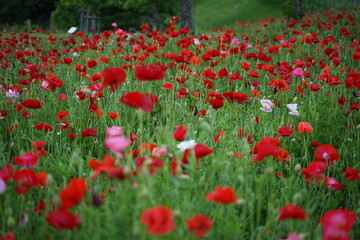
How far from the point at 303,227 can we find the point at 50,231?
1064 mm

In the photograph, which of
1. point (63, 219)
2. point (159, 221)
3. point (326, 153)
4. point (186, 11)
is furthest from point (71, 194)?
point (186, 11)

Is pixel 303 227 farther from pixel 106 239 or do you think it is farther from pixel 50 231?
pixel 50 231

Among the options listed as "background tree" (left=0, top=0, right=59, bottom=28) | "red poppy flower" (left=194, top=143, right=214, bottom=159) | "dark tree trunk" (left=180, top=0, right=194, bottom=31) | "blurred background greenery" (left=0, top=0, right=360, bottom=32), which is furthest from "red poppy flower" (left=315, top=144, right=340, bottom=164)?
"background tree" (left=0, top=0, right=59, bottom=28)

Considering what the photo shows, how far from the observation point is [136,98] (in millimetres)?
1455

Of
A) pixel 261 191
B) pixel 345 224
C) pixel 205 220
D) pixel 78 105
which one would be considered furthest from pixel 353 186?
pixel 78 105

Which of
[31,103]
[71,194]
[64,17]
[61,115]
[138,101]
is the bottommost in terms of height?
[64,17]

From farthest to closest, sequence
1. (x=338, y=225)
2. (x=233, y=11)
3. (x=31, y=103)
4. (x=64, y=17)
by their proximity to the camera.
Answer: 1. (x=233, y=11)
2. (x=64, y=17)
3. (x=31, y=103)
4. (x=338, y=225)

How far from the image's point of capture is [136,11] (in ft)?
49.1

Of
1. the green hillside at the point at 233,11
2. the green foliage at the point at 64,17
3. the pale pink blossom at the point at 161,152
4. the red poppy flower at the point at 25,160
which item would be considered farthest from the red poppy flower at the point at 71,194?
the green hillside at the point at 233,11

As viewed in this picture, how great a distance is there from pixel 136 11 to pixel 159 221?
48.9ft

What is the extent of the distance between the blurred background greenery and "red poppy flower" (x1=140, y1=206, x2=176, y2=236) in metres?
9.97

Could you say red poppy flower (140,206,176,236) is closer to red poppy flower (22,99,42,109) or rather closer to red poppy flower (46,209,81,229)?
red poppy flower (46,209,81,229)

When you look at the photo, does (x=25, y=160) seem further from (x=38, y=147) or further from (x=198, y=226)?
(x=198, y=226)

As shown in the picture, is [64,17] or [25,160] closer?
[25,160]
